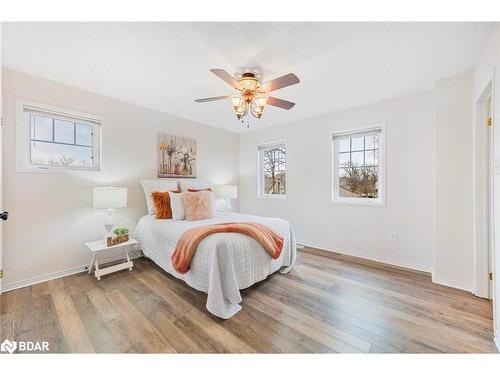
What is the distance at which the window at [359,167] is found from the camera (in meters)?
3.07

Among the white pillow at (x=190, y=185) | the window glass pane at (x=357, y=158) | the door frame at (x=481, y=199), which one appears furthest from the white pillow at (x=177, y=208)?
the door frame at (x=481, y=199)

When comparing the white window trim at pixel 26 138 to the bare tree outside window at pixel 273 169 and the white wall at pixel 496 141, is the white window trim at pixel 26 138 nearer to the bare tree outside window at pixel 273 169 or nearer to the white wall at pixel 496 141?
the bare tree outside window at pixel 273 169

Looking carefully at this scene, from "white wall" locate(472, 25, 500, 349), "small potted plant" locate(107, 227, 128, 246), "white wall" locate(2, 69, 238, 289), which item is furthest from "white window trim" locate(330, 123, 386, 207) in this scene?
"small potted plant" locate(107, 227, 128, 246)

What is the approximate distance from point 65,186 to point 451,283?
15.2 feet

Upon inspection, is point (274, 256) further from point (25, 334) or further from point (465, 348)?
point (25, 334)

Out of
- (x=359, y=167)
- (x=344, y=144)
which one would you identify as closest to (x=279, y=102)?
(x=344, y=144)

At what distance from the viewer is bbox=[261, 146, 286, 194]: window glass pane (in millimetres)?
4207

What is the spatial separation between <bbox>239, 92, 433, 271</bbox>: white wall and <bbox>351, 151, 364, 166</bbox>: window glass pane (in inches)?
14.3

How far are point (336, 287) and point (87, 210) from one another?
3211mm

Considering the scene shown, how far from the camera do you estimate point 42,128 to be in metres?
2.40

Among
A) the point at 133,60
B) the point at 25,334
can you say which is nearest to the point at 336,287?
the point at 25,334

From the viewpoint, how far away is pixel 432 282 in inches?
90.8

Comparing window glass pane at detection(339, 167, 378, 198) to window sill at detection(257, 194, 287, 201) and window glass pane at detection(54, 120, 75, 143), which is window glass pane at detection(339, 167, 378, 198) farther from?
window glass pane at detection(54, 120, 75, 143)

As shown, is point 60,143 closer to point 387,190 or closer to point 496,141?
point 496,141
